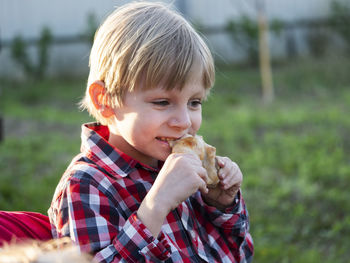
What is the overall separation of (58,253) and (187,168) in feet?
2.26

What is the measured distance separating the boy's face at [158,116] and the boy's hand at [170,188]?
11cm

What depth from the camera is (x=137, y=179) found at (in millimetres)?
1806

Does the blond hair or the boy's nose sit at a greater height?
the blond hair

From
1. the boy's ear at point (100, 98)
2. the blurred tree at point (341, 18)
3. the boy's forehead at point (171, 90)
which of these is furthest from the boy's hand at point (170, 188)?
the blurred tree at point (341, 18)

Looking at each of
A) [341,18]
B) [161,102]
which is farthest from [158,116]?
[341,18]

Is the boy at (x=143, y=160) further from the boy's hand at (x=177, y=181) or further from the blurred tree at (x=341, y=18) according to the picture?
the blurred tree at (x=341, y=18)

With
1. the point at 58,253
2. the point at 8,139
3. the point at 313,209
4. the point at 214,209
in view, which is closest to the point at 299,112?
the point at 313,209

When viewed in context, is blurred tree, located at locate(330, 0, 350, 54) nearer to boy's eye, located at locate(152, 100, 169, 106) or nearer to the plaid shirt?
the plaid shirt

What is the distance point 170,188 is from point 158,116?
0.26 m

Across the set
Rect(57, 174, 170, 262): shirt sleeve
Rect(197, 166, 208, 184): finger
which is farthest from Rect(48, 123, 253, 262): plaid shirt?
Rect(197, 166, 208, 184): finger

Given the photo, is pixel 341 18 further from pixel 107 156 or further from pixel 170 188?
pixel 170 188

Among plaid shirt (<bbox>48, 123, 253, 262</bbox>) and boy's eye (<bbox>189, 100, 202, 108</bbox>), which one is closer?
plaid shirt (<bbox>48, 123, 253, 262</bbox>)

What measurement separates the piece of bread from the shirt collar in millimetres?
168

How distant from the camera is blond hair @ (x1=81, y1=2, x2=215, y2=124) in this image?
171 cm
